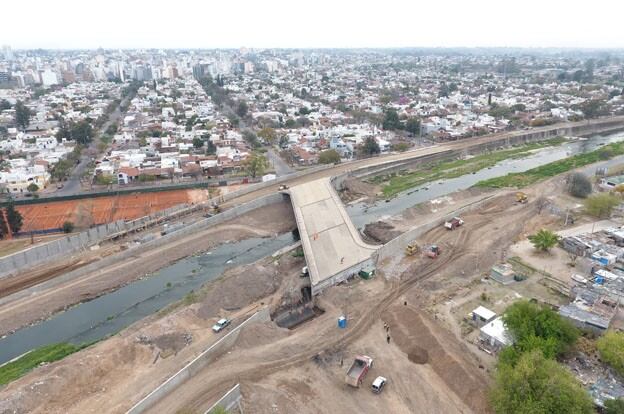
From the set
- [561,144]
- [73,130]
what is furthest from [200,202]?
[561,144]

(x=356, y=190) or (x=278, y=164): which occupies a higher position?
(x=278, y=164)

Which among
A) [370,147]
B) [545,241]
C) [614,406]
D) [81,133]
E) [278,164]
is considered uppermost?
[81,133]

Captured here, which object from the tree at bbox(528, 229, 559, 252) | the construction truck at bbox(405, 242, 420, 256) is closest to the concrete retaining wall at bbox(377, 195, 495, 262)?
the construction truck at bbox(405, 242, 420, 256)

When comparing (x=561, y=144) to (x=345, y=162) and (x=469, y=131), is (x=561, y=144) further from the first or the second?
(x=345, y=162)

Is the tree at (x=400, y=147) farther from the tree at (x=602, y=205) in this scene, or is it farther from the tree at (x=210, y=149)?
the tree at (x=602, y=205)

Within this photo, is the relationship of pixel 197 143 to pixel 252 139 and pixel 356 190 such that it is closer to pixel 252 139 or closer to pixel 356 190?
pixel 252 139

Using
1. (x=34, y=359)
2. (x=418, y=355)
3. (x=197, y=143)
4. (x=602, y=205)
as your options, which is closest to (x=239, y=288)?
(x=34, y=359)

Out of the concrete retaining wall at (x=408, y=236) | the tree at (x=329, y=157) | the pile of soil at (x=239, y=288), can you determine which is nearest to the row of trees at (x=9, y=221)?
the pile of soil at (x=239, y=288)

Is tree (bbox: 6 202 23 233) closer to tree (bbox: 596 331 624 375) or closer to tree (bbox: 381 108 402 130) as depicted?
tree (bbox: 596 331 624 375)
